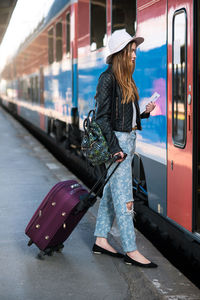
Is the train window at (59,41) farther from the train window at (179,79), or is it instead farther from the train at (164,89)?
the train window at (179,79)

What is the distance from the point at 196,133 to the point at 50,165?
5674 mm

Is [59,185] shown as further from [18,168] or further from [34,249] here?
[18,168]

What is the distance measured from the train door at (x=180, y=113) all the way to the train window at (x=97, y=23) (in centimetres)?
242

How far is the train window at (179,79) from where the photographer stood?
4180mm

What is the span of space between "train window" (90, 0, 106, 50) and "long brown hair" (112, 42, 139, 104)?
2.92 metres

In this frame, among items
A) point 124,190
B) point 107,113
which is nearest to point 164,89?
point 107,113

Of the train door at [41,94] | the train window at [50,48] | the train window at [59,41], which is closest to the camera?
the train window at [59,41]

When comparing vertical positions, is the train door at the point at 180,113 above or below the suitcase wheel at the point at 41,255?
above

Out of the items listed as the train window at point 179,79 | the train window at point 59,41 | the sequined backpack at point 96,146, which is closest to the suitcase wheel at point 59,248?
the sequined backpack at point 96,146

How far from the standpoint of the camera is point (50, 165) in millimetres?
9453

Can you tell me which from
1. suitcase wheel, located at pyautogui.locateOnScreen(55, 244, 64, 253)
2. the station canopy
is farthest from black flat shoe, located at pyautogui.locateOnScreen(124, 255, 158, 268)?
the station canopy

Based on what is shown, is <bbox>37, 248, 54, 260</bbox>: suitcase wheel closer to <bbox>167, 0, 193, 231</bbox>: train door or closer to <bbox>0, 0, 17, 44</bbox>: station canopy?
<bbox>167, 0, 193, 231</bbox>: train door

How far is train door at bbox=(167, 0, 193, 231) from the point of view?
4.08 meters

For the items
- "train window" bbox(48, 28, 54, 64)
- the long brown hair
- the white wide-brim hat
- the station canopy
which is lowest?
the long brown hair
